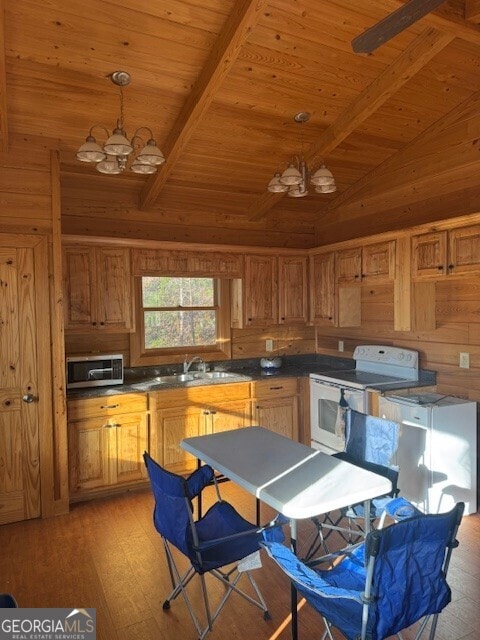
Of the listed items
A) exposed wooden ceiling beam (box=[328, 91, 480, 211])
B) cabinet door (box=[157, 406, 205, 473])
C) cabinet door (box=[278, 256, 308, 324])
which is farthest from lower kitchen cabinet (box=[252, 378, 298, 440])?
exposed wooden ceiling beam (box=[328, 91, 480, 211])

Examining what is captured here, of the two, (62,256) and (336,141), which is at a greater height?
(336,141)

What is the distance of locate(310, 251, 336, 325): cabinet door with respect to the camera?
478cm

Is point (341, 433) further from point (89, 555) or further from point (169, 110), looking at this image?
point (169, 110)

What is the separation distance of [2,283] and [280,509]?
264 centimetres

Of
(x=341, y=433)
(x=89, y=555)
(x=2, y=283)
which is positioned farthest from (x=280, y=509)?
(x=2, y=283)

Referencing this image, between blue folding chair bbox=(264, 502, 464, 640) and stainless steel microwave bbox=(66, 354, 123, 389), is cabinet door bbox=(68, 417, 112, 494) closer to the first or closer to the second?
stainless steel microwave bbox=(66, 354, 123, 389)

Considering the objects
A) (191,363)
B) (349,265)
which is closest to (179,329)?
(191,363)

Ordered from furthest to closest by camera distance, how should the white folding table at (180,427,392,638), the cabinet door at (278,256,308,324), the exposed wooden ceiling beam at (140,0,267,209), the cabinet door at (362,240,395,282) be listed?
1. the cabinet door at (278,256,308,324)
2. the cabinet door at (362,240,395,282)
3. the exposed wooden ceiling beam at (140,0,267,209)
4. the white folding table at (180,427,392,638)

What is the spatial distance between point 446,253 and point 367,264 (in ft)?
2.89

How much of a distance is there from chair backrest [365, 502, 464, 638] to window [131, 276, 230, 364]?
3.35 m

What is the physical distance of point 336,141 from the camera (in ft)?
12.6

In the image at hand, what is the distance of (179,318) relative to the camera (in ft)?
15.9

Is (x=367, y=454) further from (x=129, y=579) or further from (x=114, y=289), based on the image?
→ (x=114, y=289)

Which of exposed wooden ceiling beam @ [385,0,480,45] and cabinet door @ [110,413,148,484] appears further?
cabinet door @ [110,413,148,484]
